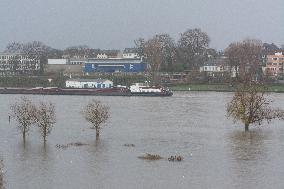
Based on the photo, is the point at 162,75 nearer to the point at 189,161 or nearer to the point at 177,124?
the point at 177,124

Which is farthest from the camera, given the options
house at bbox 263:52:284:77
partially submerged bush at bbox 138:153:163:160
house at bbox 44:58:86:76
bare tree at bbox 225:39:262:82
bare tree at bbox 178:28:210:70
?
house at bbox 263:52:284:77

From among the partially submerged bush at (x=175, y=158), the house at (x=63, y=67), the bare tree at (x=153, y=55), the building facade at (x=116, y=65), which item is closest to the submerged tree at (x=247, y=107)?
the partially submerged bush at (x=175, y=158)

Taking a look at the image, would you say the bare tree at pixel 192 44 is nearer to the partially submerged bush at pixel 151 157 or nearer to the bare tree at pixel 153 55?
the bare tree at pixel 153 55

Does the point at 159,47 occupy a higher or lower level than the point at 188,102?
higher

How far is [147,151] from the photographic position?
19625 mm

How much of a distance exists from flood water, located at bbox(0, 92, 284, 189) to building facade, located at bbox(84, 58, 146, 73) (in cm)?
4449

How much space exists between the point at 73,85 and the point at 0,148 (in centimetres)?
3877

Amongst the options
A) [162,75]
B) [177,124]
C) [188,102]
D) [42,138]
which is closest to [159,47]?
[162,75]

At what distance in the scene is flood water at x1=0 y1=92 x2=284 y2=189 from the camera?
15.7 m

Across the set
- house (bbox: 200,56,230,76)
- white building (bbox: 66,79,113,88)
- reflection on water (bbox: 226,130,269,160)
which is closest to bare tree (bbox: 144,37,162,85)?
house (bbox: 200,56,230,76)

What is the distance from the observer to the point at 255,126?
85.8 ft

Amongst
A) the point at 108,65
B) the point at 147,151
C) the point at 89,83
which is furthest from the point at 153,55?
the point at 147,151

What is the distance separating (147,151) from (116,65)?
180 feet

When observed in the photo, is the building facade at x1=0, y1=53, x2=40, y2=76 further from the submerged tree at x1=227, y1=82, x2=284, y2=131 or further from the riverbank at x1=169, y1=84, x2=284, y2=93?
the submerged tree at x1=227, y1=82, x2=284, y2=131
